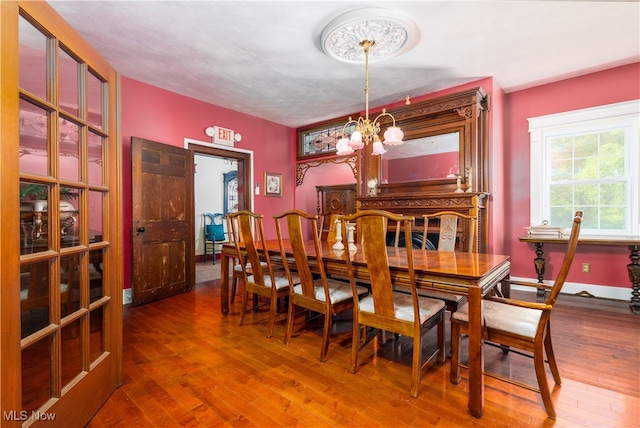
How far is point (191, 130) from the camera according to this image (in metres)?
4.07

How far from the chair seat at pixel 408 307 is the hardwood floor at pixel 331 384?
412mm

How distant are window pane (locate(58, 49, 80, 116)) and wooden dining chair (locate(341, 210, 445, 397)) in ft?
4.81

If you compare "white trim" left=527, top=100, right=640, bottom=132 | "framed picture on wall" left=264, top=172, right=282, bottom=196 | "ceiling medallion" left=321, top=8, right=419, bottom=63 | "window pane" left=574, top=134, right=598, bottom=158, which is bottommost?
"framed picture on wall" left=264, top=172, right=282, bottom=196

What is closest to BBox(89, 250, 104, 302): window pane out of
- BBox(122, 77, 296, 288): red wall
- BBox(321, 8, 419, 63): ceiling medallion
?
BBox(122, 77, 296, 288): red wall

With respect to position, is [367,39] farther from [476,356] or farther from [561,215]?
[561,215]

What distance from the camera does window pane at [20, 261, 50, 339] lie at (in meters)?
1.10

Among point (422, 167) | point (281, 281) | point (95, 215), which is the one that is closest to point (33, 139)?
point (95, 215)

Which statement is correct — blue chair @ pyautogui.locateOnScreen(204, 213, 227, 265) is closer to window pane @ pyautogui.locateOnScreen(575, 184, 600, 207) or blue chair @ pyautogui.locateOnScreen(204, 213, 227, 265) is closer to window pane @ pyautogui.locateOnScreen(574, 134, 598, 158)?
window pane @ pyautogui.locateOnScreen(575, 184, 600, 207)

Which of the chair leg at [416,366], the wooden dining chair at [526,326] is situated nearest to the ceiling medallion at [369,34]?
the wooden dining chair at [526,326]

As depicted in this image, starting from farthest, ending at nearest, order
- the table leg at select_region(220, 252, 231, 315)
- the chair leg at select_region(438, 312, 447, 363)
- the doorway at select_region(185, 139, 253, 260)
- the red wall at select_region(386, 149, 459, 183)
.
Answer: the doorway at select_region(185, 139, 253, 260) → the red wall at select_region(386, 149, 459, 183) → the table leg at select_region(220, 252, 231, 315) → the chair leg at select_region(438, 312, 447, 363)

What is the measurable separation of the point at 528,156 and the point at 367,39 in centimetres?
266

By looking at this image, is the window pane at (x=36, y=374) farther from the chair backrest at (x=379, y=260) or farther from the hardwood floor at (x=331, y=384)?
the chair backrest at (x=379, y=260)

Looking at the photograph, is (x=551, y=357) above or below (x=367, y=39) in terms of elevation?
below

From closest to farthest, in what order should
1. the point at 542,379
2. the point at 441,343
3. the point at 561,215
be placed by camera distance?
the point at 542,379
the point at 441,343
the point at 561,215
